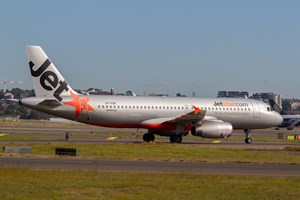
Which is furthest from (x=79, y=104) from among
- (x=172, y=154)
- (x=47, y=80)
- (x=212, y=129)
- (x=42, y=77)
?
(x=172, y=154)

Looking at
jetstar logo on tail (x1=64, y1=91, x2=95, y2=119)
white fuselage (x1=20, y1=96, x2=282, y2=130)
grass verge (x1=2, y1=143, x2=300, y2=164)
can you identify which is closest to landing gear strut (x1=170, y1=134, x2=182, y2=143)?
white fuselage (x1=20, y1=96, x2=282, y2=130)

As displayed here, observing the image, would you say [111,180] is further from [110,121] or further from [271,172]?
[110,121]

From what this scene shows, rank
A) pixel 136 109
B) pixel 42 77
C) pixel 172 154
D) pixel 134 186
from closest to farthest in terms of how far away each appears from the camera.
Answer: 1. pixel 134 186
2. pixel 172 154
3. pixel 42 77
4. pixel 136 109

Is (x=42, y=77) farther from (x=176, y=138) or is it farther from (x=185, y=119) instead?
(x=176, y=138)

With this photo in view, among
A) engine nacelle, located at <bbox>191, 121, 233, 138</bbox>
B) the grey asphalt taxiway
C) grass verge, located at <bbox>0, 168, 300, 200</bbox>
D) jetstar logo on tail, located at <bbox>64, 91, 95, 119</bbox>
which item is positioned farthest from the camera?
engine nacelle, located at <bbox>191, 121, 233, 138</bbox>

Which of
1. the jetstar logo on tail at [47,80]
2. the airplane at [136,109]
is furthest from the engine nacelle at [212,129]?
the jetstar logo on tail at [47,80]

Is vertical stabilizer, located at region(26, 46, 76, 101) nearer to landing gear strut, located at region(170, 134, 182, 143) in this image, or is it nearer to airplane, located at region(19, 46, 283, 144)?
airplane, located at region(19, 46, 283, 144)

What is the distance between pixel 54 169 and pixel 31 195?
316 inches

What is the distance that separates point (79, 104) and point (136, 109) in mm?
5045

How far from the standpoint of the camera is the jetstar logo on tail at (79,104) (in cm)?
5133

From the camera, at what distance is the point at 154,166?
101ft

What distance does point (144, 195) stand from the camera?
20250 mm

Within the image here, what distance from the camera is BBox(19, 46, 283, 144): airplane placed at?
5153 cm

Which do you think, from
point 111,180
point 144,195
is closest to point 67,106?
point 111,180
